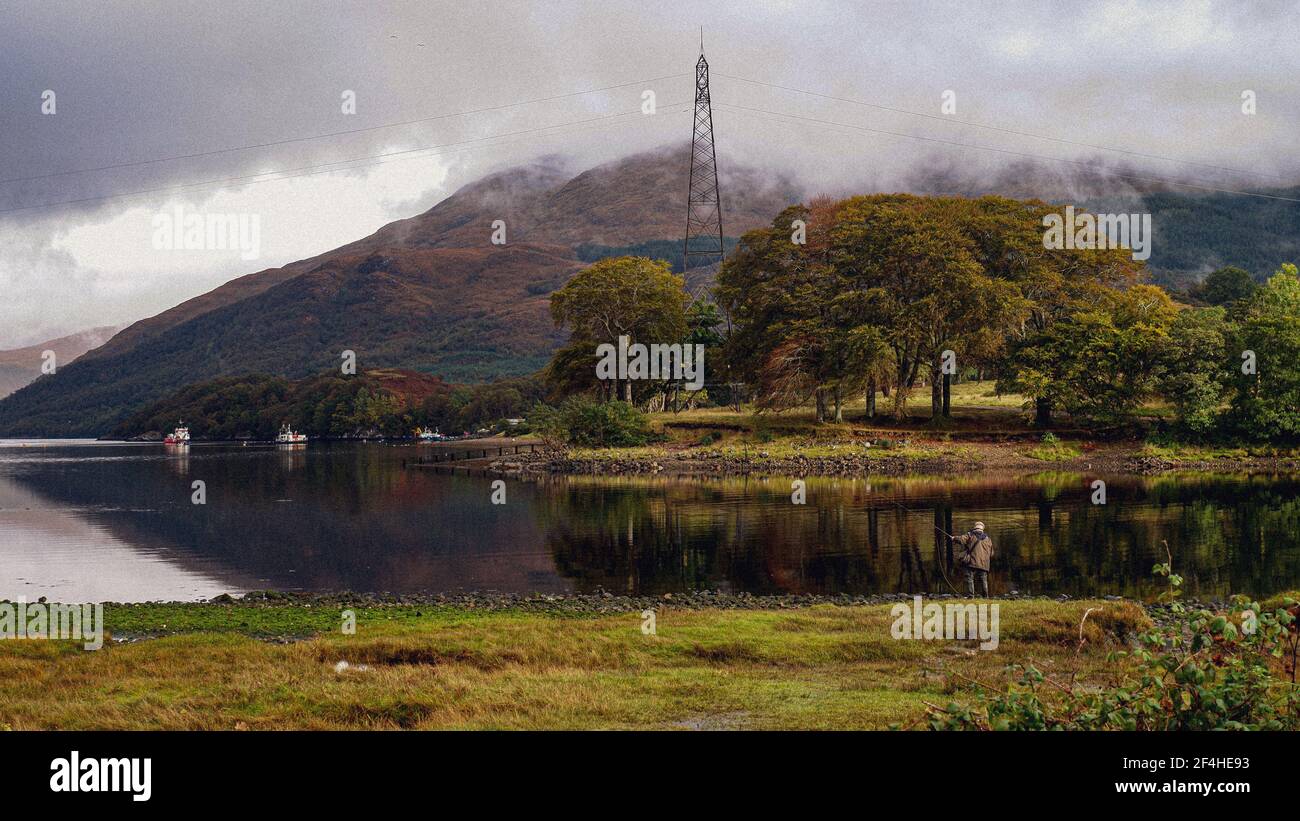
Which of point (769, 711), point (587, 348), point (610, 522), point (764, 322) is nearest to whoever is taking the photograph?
point (769, 711)

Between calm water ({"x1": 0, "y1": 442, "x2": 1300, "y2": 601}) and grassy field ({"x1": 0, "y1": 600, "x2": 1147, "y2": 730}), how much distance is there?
8.67 metres

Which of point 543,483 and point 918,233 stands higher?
point 918,233

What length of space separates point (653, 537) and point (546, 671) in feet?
80.4

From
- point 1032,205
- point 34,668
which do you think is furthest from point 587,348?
point 34,668

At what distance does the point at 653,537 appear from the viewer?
41844mm

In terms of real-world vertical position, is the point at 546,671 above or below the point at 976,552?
below

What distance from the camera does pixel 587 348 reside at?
3713 inches

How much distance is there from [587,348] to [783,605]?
68781 millimetres

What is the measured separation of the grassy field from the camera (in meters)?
13.6
